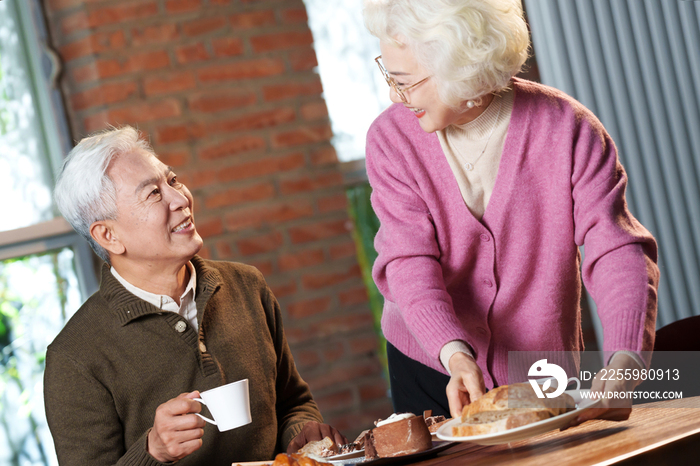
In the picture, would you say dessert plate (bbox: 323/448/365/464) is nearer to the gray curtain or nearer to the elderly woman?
the elderly woman

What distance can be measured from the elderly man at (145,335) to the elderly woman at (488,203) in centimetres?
40

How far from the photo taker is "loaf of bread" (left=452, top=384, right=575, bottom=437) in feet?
3.19

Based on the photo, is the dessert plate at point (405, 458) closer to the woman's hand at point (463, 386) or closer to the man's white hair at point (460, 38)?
the woman's hand at point (463, 386)

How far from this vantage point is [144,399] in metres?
1.55

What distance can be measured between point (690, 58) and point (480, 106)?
5.26 feet

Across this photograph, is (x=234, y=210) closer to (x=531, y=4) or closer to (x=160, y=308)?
(x=160, y=308)

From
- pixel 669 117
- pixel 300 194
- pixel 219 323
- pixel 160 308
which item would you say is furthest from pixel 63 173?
pixel 669 117

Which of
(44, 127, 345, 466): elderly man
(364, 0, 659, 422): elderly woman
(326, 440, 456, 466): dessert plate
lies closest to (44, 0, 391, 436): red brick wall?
(44, 127, 345, 466): elderly man

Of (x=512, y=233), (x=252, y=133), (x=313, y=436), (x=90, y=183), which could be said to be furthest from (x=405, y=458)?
(x=252, y=133)

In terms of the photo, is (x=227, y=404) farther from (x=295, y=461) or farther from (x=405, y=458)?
(x=405, y=458)

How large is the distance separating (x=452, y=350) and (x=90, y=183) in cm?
93

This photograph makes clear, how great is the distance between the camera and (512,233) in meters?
1.47

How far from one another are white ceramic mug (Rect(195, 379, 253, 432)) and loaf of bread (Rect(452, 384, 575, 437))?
387mm

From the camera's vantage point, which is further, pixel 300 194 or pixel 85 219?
pixel 300 194
